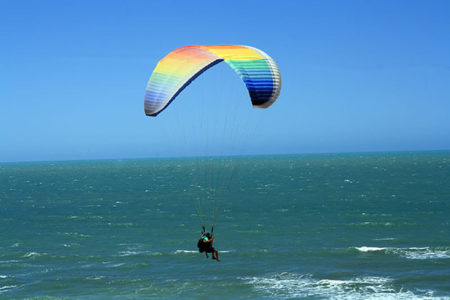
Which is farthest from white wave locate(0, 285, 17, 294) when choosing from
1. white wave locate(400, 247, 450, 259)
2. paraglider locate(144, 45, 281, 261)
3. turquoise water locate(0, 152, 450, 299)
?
white wave locate(400, 247, 450, 259)

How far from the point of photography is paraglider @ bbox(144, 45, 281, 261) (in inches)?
731

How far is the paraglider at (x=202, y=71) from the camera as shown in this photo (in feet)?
60.9

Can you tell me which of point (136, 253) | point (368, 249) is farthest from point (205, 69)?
Result: point (368, 249)

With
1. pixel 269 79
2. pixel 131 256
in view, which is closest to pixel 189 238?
pixel 131 256

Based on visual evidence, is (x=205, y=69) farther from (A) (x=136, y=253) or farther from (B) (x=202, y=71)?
(A) (x=136, y=253)

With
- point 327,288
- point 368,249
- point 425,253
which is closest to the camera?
point 327,288

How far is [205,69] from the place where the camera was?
20484 millimetres

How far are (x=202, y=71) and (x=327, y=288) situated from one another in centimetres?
1428

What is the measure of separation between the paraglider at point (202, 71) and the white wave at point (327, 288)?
28.6 feet

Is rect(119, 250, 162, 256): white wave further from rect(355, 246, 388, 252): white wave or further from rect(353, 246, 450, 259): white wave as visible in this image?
rect(353, 246, 450, 259): white wave

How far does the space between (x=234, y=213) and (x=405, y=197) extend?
2502 centimetres

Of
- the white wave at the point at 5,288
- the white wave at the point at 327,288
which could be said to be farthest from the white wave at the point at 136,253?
the white wave at the point at 327,288

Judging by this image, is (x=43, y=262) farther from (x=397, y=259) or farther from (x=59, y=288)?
(x=397, y=259)

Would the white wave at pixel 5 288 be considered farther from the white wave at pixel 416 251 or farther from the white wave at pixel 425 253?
the white wave at pixel 425 253
